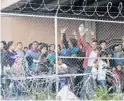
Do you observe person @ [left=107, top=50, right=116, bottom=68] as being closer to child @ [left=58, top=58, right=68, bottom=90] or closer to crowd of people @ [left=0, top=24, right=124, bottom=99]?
crowd of people @ [left=0, top=24, right=124, bottom=99]

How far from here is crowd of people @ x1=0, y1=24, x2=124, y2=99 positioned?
1237 cm

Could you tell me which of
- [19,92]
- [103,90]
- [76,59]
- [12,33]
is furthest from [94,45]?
[12,33]

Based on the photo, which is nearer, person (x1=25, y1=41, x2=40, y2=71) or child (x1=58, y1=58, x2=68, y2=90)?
child (x1=58, y1=58, x2=68, y2=90)

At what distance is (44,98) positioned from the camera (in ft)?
38.1

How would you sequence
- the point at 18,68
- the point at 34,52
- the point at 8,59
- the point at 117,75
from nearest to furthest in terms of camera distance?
1. the point at 18,68
2. the point at 8,59
3. the point at 34,52
4. the point at 117,75

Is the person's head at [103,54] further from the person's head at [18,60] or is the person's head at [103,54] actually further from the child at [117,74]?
the person's head at [18,60]

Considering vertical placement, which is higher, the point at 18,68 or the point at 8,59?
the point at 8,59

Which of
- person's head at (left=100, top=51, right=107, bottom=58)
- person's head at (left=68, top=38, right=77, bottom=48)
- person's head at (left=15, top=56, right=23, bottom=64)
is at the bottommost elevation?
person's head at (left=15, top=56, right=23, bottom=64)

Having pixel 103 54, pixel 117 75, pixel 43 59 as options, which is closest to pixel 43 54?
pixel 43 59

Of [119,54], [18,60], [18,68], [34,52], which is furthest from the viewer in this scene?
[119,54]

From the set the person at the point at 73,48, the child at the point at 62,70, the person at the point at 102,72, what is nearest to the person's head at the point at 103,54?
the person at the point at 102,72

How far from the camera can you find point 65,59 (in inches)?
525

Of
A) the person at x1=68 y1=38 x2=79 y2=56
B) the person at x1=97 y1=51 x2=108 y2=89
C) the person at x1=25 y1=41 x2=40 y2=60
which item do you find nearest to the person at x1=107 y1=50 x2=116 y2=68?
Result: the person at x1=97 y1=51 x2=108 y2=89

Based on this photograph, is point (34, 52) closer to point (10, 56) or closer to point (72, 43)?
point (10, 56)
